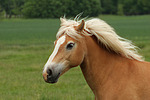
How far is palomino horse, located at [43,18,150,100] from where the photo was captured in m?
4.47

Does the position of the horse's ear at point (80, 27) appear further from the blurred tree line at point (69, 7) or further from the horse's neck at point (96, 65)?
the blurred tree line at point (69, 7)

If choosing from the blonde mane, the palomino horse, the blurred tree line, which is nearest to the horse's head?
the palomino horse

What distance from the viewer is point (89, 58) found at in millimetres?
4781

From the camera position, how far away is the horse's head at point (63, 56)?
438 centimetres

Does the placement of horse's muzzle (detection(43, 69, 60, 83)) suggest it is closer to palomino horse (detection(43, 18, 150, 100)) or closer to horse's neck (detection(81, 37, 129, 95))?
palomino horse (detection(43, 18, 150, 100))

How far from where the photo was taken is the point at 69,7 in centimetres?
6072

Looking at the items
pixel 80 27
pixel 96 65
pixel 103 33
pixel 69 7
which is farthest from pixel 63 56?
pixel 69 7

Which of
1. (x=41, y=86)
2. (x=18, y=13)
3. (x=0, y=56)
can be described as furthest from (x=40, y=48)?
(x=18, y=13)

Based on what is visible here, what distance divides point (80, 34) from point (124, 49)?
0.73 metres

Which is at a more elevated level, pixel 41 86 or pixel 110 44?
pixel 110 44

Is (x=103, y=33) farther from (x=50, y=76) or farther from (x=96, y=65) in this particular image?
(x=50, y=76)

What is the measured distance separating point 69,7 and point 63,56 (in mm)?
56803

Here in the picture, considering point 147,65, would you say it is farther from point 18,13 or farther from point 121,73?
point 18,13

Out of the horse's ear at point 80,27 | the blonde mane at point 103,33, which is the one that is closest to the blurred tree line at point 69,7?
the blonde mane at point 103,33
